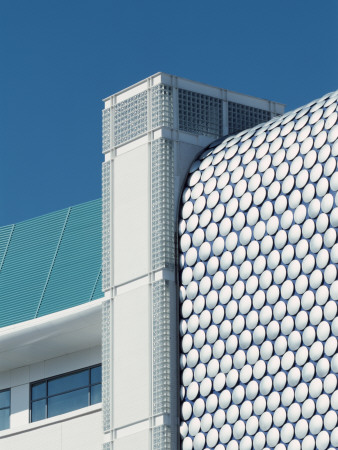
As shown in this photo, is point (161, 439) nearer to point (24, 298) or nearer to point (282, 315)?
point (282, 315)

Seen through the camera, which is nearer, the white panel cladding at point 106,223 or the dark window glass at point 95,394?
the white panel cladding at point 106,223

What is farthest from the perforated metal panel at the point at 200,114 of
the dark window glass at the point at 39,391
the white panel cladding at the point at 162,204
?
Result: the dark window glass at the point at 39,391

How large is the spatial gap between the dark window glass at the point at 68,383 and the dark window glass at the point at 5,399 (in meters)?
2.21

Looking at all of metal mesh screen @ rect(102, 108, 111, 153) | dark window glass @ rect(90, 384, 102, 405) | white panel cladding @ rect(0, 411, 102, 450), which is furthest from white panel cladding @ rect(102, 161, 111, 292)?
dark window glass @ rect(90, 384, 102, 405)

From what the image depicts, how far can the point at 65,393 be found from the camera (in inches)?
2478

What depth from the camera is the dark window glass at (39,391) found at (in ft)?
210

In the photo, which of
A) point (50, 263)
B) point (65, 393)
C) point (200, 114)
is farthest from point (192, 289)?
point (50, 263)

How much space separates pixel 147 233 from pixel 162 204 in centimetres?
108

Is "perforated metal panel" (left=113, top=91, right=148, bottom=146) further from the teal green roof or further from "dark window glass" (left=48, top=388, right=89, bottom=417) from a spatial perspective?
"dark window glass" (left=48, top=388, right=89, bottom=417)

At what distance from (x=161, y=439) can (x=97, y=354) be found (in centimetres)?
880

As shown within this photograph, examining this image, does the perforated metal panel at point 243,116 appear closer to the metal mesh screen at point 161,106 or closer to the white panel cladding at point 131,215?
the metal mesh screen at point 161,106

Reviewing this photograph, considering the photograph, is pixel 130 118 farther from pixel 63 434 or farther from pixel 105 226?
pixel 63 434

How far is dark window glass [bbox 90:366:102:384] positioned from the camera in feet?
203

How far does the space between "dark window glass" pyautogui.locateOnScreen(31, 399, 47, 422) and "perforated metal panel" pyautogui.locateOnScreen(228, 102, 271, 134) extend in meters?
12.5
